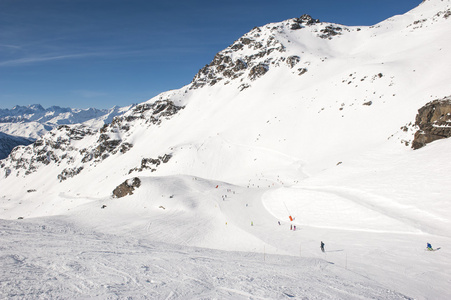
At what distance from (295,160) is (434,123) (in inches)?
1046

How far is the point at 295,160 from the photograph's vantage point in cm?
5362

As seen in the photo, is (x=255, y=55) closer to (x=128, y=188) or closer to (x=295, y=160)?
(x=295, y=160)

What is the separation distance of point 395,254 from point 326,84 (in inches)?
2612

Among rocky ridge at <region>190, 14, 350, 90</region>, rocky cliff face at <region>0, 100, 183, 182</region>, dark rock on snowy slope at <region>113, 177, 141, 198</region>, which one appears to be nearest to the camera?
dark rock on snowy slope at <region>113, 177, 141, 198</region>

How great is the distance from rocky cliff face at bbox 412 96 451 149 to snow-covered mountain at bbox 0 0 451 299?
146 mm

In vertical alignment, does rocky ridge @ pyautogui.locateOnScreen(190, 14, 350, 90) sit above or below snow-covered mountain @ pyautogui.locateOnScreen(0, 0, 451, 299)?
above

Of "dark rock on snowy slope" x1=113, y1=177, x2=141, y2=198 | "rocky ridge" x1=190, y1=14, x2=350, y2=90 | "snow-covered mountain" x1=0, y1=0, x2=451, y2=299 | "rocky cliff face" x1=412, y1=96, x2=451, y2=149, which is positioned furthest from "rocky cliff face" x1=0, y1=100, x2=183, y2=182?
"rocky cliff face" x1=412, y1=96, x2=451, y2=149

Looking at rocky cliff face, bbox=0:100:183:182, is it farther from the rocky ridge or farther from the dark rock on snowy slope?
the dark rock on snowy slope

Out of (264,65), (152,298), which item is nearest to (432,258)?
(152,298)

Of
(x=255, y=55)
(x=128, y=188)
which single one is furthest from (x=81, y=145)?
(x=128, y=188)

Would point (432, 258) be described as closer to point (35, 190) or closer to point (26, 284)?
point (26, 284)

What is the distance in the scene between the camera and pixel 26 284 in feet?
30.7

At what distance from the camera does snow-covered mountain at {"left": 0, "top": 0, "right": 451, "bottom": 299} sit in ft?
65.0

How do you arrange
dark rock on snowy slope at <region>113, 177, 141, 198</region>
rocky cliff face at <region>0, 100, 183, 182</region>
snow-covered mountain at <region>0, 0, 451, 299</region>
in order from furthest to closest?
1. rocky cliff face at <region>0, 100, 183, 182</region>
2. dark rock on snowy slope at <region>113, 177, 141, 198</region>
3. snow-covered mountain at <region>0, 0, 451, 299</region>
